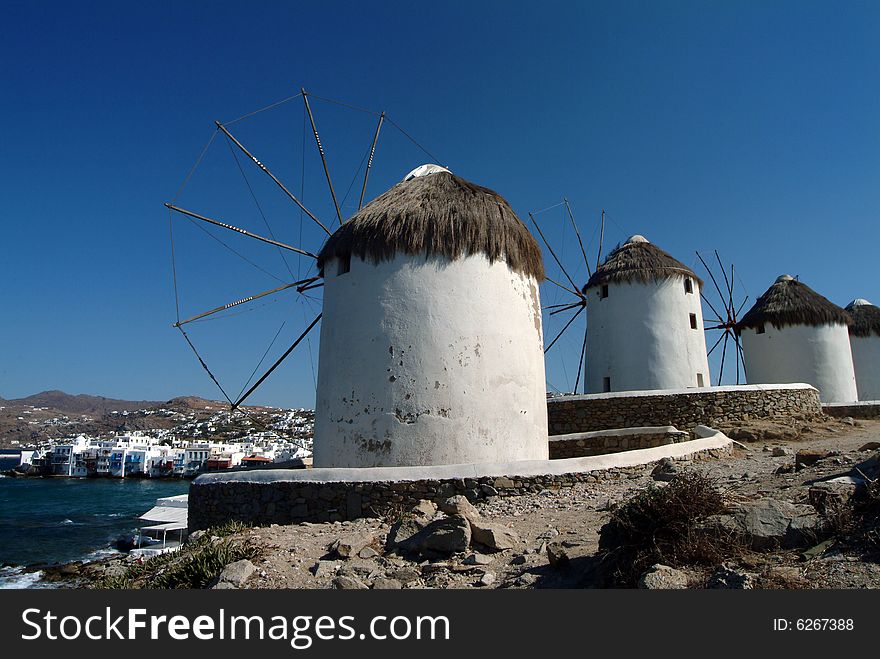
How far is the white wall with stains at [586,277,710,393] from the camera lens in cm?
1655

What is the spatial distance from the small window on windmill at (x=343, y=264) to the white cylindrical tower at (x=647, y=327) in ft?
32.6

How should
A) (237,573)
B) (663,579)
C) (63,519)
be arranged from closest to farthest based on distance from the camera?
(663,579) → (237,573) → (63,519)

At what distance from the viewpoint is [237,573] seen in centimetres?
531

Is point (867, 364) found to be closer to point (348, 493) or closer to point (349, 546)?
point (348, 493)

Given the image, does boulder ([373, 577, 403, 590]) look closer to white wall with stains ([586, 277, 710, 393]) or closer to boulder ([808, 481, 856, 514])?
boulder ([808, 481, 856, 514])

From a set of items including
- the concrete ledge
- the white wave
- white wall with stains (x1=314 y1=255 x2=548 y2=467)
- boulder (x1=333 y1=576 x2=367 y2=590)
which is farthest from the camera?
the concrete ledge

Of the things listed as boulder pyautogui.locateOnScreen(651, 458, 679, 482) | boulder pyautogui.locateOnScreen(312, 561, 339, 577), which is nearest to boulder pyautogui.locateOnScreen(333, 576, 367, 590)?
boulder pyautogui.locateOnScreen(312, 561, 339, 577)

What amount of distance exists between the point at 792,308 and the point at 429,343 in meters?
15.5

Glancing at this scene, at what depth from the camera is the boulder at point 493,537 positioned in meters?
5.42

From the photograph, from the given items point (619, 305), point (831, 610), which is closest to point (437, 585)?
point (831, 610)

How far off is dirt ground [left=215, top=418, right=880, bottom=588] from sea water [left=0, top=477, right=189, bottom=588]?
408 inches

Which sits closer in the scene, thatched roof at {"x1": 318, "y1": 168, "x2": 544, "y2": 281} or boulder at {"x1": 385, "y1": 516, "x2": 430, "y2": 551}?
boulder at {"x1": 385, "y1": 516, "x2": 430, "y2": 551}

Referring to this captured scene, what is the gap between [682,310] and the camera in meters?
17.0

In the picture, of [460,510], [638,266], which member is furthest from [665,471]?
[638,266]
